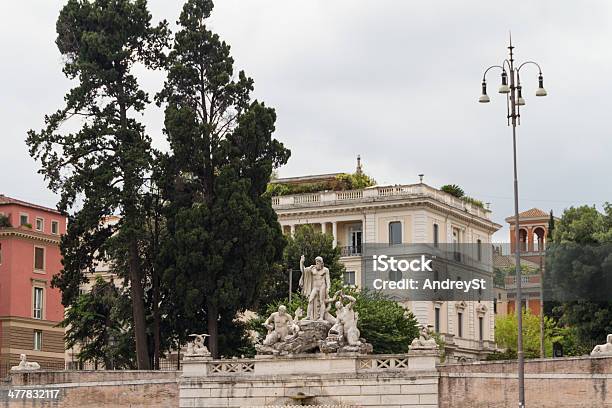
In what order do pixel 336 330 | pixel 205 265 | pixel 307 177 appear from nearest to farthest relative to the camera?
pixel 336 330 < pixel 205 265 < pixel 307 177

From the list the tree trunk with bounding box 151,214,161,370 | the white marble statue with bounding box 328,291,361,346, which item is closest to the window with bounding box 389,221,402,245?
the tree trunk with bounding box 151,214,161,370

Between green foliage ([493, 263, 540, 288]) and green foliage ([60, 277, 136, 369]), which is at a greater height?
green foliage ([493, 263, 540, 288])

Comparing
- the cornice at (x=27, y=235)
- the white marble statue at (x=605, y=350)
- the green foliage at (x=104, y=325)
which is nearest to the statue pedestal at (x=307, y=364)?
the white marble statue at (x=605, y=350)

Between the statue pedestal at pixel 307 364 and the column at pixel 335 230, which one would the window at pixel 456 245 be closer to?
the column at pixel 335 230

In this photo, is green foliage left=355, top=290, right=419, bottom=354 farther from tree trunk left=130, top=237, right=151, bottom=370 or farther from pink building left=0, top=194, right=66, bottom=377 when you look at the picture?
pink building left=0, top=194, right=66, bottom=377

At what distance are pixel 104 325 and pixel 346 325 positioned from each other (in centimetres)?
1871

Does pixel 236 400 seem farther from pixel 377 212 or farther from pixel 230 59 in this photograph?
pixel 377 212

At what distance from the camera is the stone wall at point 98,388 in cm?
4928

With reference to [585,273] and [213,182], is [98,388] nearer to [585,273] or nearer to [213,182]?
[213,182]

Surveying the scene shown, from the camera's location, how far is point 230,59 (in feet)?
191

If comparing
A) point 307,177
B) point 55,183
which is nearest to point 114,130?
point 55,183

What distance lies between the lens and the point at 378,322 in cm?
6216

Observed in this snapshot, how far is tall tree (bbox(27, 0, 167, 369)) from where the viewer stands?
55.1m

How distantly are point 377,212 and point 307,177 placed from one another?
23.7 feet
